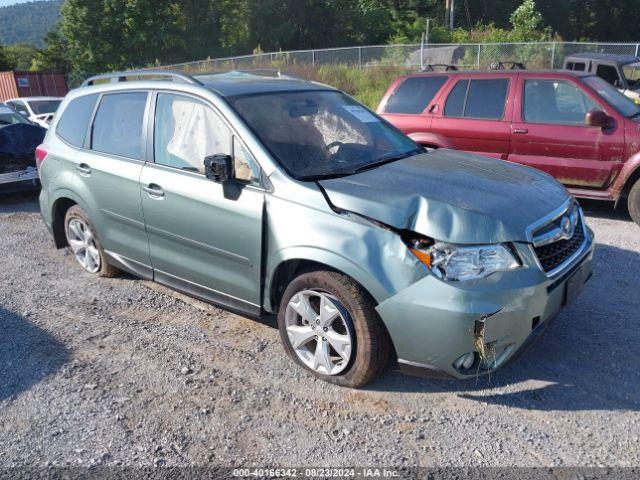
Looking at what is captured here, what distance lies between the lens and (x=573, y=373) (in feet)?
11.5

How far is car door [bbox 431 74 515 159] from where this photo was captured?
7.23m

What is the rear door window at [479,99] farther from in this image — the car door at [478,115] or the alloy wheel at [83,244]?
the alloy wheel at [83,244]

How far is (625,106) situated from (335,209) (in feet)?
17.5

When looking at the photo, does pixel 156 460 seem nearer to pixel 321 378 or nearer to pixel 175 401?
pixel 175 401

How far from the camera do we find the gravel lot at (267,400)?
2.92 metres

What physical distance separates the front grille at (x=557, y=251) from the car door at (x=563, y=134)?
11.0ft

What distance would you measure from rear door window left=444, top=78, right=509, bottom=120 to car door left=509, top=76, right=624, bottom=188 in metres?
0.23

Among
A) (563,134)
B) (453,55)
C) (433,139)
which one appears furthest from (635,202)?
(453,55)

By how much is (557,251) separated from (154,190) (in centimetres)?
282

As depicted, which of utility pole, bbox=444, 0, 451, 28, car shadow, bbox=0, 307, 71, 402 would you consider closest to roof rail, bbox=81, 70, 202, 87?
car shadow, bbox=0, 307, 71, 402

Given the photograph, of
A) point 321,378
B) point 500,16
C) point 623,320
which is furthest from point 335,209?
point 500,16

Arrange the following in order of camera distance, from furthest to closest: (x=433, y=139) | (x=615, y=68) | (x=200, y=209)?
(x=615, y=68), (x=433, y=139), (x=200, y=209)

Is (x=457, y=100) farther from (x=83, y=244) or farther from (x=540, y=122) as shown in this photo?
(x=83, y=244)

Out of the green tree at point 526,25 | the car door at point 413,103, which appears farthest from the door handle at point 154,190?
the green tree at point 526,25
